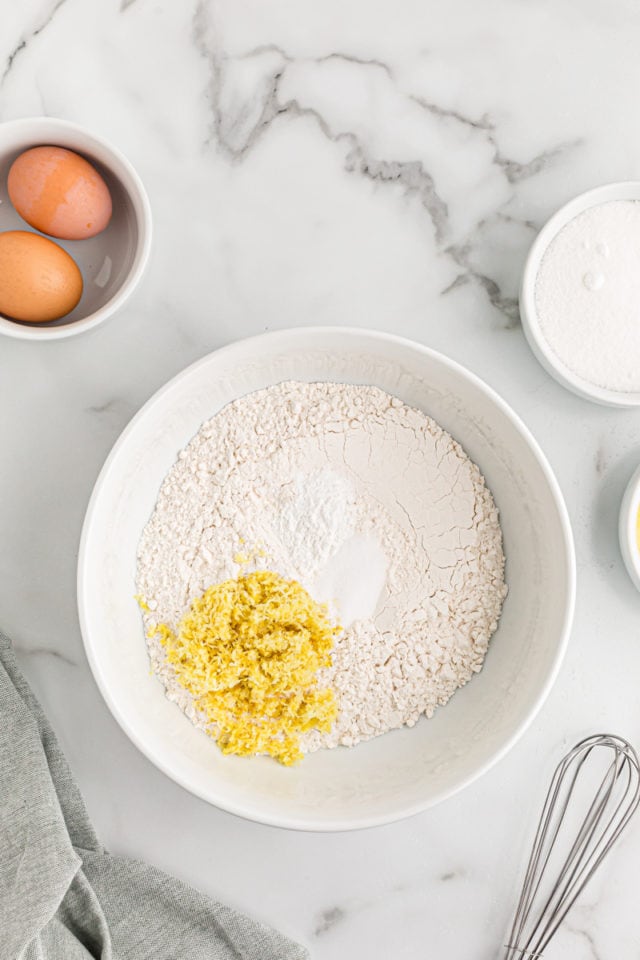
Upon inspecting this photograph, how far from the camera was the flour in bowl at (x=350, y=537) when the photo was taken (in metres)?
0.87

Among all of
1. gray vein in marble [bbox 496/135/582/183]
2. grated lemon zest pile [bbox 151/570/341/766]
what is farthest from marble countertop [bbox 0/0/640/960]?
grated lemon zest pile [bbox 151/570/341/766]

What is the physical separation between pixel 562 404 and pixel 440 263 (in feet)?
0.71

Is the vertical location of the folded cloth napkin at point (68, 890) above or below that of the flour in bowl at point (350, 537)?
below

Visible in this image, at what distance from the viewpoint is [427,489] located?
0.89 m

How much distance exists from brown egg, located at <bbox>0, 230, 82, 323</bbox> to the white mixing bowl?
6.3 inches

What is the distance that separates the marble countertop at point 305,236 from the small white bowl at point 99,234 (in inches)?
1.3

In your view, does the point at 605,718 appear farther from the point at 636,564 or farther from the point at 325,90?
the point at 325,90

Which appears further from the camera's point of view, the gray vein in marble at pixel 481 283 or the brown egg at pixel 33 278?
the gray vein in marble at pixel 481 283

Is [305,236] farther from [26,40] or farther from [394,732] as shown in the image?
[394,732]

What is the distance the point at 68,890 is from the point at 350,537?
1.61 feet

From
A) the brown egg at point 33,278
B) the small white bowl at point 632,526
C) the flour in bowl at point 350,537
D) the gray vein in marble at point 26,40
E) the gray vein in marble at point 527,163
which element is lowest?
the flour in bowl at point 350,537

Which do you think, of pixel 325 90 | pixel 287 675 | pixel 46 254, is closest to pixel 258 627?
pixel 287 675

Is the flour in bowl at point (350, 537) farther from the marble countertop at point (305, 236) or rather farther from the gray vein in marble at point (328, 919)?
the gray vein in marble at point (328, 919)

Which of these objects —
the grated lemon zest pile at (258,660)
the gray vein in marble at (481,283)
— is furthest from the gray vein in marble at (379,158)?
the grated lemon zest pile at (258,660)
